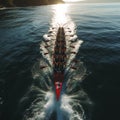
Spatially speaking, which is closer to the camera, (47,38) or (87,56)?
(87,56)

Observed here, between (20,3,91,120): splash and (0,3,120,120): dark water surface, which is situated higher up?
(20,3,91,120): splash

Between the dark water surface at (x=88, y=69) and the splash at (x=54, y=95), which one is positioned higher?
the splash at (x=54, y=95)

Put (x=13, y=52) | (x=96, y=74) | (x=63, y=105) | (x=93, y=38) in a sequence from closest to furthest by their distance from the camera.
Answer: (x=63, y=105) → (x=96, y=74) → (x=13, y=52) → (x=93, y=38)

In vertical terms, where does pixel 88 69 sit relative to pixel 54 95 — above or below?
below

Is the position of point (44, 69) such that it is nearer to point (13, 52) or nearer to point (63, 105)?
point (63, 105)

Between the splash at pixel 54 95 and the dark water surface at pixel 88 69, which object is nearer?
the splash at pixel 54 95

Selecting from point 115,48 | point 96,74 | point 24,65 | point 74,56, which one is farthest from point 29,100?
point 115,48

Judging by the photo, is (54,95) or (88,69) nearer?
(54,95)

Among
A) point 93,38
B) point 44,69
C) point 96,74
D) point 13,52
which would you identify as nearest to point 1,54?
point 13,52

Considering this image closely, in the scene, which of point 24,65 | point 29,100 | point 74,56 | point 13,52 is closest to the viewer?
point 29,100

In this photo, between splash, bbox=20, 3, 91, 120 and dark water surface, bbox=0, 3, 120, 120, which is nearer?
splash, bbox=20, 3, 91, 120
